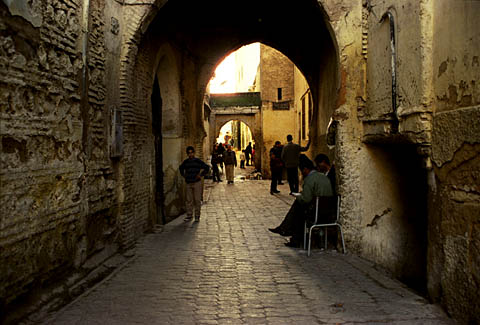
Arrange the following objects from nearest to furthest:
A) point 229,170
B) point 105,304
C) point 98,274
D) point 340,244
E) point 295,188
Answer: point 105,304 → point 98,274 → point 340,244 → point 295,188 → point 229,170

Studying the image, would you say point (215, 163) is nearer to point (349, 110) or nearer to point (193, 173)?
point (193, 173)

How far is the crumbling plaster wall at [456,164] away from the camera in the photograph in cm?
328

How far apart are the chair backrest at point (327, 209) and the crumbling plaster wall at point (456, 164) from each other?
198 centimetres

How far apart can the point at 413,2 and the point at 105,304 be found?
159 inches

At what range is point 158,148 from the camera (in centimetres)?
906

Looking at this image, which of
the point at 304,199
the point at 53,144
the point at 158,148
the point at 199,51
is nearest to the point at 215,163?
the point at 199,51

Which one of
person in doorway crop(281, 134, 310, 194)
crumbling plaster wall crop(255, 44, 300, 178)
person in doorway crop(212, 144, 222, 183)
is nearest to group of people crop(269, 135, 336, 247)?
person in doorway crop(281, 134, 310, 194)

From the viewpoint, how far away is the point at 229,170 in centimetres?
1838

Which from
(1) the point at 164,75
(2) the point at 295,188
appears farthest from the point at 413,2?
(2) the point at 295,188

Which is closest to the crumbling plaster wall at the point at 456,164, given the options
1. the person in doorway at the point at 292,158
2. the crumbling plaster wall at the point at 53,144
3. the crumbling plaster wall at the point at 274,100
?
the crumbling plaster wall at the point at 53,144

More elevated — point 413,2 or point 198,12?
point 198,12

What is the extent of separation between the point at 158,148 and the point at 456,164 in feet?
21.2

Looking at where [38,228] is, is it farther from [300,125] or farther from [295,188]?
[300,125]

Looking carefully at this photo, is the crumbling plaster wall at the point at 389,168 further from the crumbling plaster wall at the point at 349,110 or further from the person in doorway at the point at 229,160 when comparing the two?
the person in doorway at the point at 229,160
